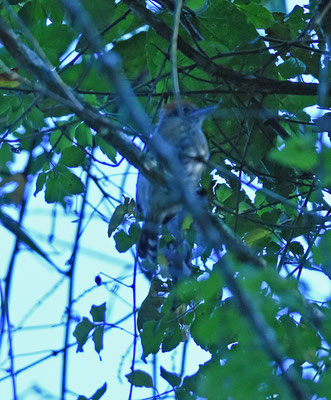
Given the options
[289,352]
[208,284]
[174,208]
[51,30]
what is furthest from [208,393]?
[51,30]

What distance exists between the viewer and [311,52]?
4082 mm

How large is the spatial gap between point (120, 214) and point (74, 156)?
18.1 inches

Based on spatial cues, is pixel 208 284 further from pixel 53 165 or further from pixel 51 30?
pixel 53 165

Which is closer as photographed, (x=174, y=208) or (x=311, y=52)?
(x=174, y=208)

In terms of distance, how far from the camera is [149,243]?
12.0ft

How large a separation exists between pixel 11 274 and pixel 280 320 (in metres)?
1.65

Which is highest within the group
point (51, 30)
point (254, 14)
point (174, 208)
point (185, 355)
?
point (254, 14)

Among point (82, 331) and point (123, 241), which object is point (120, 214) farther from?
point (82, 331)

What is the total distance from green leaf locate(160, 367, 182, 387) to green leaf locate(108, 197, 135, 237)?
101 cm

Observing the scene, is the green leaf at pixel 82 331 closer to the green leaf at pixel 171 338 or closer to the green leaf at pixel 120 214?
the green leaf at pixel 171 338

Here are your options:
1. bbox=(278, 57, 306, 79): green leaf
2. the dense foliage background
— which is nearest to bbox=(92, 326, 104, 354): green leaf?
the dense foliage background

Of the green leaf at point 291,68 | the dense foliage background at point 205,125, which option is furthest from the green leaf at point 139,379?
the green leaf at point 291,68

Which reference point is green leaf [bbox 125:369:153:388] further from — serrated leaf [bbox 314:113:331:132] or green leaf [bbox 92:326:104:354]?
serrated leaf [bbox 314:113:331:132]

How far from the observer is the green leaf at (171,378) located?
129 inches
